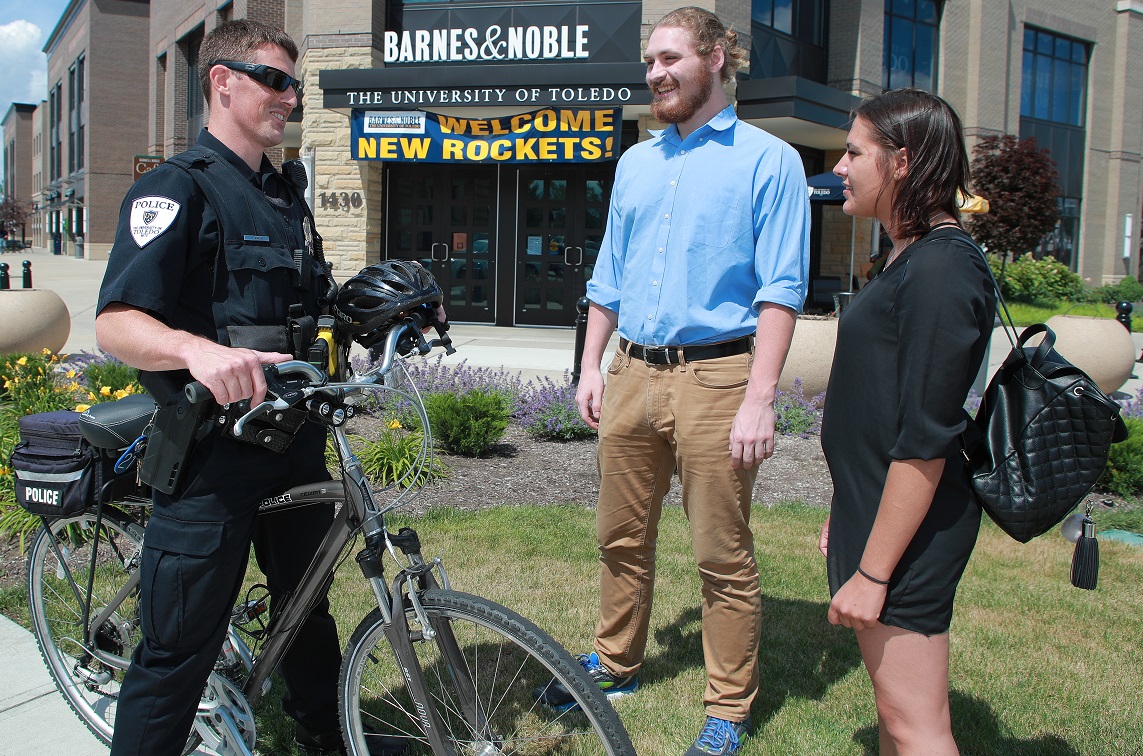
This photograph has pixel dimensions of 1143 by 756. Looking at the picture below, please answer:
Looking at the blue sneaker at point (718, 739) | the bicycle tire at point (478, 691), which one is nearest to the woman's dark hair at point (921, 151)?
the bicycle tire at point (478, 691)

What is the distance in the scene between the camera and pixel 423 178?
16.5 metres

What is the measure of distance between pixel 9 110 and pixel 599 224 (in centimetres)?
10798

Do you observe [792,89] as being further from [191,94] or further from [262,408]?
[191,94]

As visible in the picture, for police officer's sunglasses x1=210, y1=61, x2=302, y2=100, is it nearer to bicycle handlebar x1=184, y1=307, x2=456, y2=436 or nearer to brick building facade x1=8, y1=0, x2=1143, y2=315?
bicycle handlebar x1=184, y1=307, x2=456, y2=436

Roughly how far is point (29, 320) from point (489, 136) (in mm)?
7780

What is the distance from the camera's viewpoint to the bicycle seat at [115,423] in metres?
2.69

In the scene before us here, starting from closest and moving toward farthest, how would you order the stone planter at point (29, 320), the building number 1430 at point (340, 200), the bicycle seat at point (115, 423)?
1. the bicycle seat at point (115, 423)
2. the stone planter at point (29, 320)
3. the building number 1430 at point (340, 200)

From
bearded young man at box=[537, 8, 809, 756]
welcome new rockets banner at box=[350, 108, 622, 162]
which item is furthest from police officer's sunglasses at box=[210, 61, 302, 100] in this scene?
welcome new rockets banner at box=[350, 108, 622, 162]

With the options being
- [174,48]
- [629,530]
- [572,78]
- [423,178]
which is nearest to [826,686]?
[629,530]

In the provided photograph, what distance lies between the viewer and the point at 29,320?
9719 mm

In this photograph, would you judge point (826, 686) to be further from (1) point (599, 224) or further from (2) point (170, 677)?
(1) point (599, 224)

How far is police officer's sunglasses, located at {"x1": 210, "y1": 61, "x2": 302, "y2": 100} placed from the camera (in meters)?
2.37

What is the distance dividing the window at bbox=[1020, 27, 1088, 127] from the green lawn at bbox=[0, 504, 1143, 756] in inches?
1021

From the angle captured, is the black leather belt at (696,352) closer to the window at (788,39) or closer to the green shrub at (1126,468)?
the green shrub at (1126,468)
